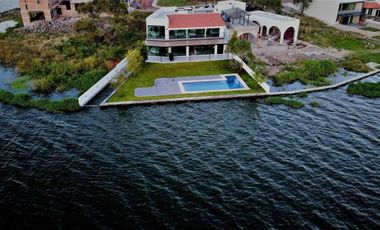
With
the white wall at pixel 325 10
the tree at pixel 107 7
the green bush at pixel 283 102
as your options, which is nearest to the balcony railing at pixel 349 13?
the white wall at pixel 325 10

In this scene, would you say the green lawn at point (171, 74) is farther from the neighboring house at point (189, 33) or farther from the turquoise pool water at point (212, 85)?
the neighboring house at point (189, 33)

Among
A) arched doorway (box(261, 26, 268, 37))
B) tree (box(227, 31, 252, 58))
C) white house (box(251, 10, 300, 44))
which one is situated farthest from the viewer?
arched doorway (box(261, 26, 268, 37))

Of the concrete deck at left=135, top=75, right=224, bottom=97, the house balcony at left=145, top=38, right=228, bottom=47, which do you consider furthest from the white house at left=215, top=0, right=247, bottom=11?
the concrete deck at left=135, top=75, right=224, bottom=97

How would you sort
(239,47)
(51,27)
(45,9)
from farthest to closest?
(45,9) < (51,27) < (239,47)

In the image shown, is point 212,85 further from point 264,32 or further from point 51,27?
point 51,27

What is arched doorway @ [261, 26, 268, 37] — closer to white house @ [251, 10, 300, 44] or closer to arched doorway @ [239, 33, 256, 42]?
white house @ [251, 10, 300, 44]

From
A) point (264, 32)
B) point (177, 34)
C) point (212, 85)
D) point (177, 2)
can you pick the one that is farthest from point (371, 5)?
point (212, 85)
